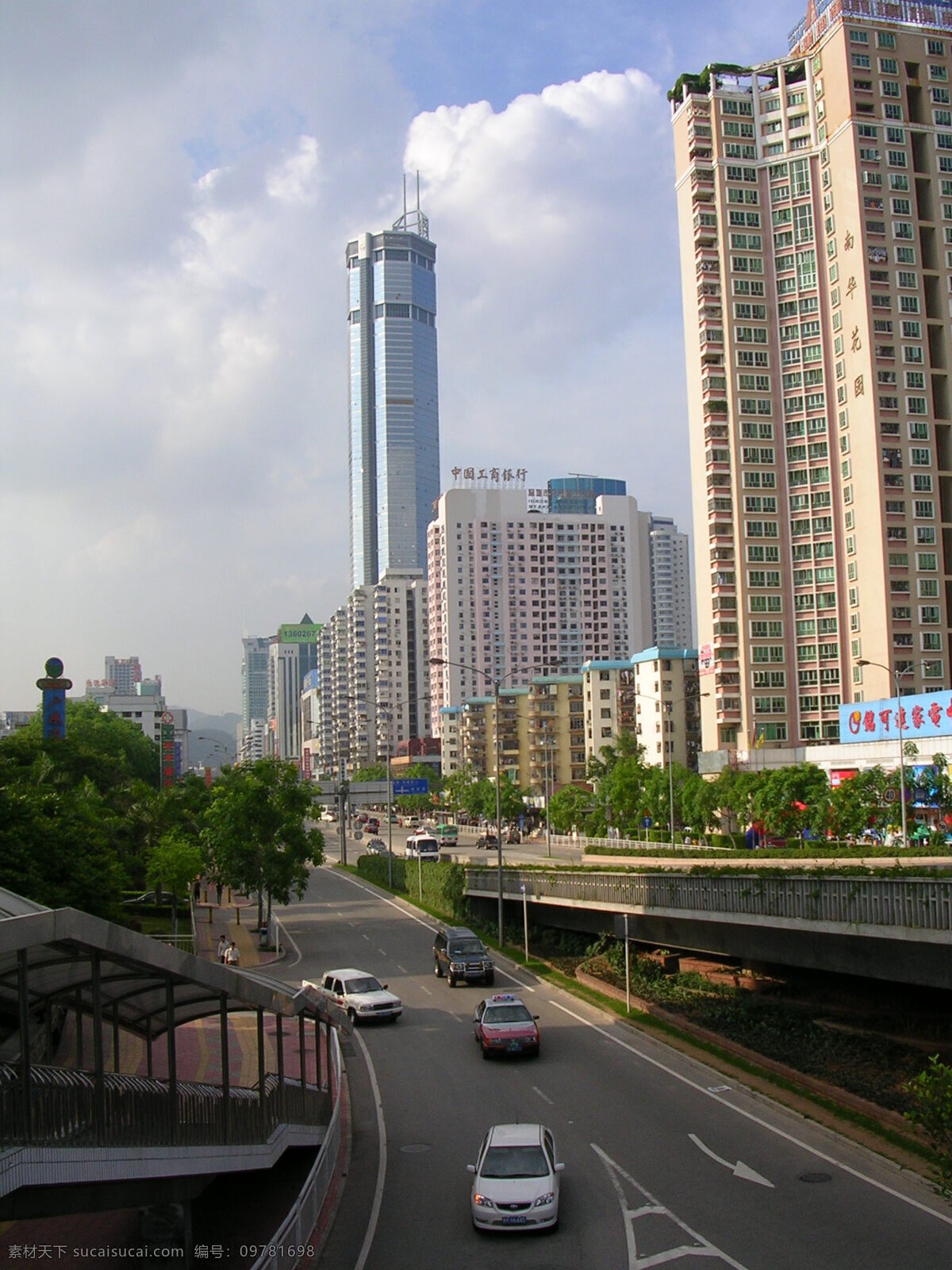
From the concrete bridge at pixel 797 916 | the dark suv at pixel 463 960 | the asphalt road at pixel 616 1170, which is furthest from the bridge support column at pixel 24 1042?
the dark suv at pixel 463 960

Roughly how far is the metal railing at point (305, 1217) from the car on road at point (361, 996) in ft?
42.3

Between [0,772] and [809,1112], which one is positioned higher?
[0,772]

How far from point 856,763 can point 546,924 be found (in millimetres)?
29563

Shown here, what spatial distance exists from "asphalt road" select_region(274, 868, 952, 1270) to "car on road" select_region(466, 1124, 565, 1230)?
12.0 inches

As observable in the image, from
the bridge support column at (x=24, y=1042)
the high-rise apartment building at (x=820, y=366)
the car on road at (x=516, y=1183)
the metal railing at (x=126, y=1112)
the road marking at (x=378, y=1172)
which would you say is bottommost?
the road marking at (x=378, y=1172)

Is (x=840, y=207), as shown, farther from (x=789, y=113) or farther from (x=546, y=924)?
(x=546, y=924)

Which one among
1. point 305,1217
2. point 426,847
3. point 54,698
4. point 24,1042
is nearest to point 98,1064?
point 24,1042

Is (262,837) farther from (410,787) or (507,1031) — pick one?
(410,787)

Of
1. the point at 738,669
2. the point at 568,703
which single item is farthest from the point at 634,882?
the point at 568,703

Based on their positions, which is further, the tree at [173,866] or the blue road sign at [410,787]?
the blue road sign at [410,787]

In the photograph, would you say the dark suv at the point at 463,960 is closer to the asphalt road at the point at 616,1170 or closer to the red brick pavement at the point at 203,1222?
the asphalt road at the point at 616,1170

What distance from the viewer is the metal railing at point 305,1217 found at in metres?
13.7

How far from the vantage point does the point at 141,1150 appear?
49.9 ft

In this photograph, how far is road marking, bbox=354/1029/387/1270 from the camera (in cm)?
1648
